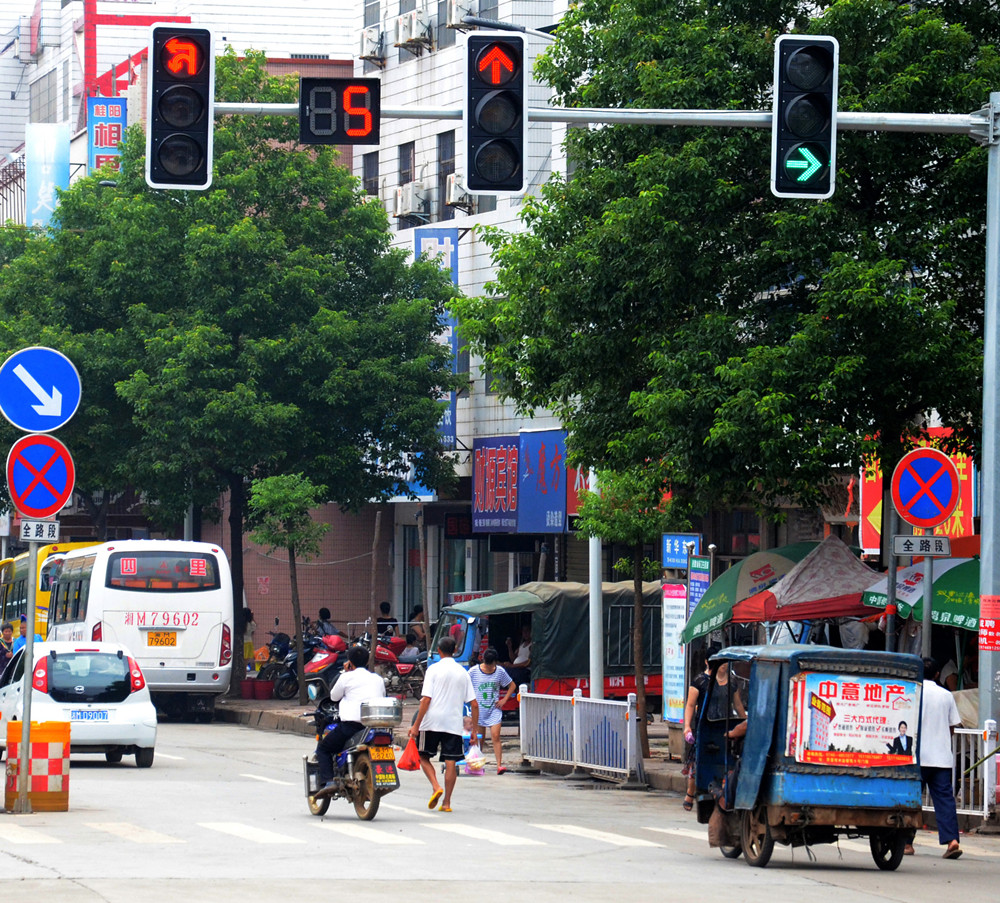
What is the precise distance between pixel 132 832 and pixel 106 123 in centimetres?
4010

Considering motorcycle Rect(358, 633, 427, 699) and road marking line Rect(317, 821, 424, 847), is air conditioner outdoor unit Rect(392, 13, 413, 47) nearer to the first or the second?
motorcycle Rect(358, 633, 427, 699)

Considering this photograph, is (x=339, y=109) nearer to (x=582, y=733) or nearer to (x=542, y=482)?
(x=582, y=733)

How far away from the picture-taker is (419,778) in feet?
74.0

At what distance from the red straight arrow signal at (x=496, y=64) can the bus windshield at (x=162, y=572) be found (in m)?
22.1

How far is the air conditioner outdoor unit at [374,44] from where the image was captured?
42.5 meters

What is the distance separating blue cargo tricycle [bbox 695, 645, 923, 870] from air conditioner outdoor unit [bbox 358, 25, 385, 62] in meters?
30.8

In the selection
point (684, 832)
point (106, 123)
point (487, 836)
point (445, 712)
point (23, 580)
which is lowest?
point (684, 832)

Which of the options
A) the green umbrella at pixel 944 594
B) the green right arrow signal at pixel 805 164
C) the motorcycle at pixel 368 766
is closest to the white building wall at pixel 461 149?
the green umbrella at pixel 944 594

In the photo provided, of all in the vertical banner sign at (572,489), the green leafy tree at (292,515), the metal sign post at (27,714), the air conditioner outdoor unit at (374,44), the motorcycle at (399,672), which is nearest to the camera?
the metal sign post at (27,714)

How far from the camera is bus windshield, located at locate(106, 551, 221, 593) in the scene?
32.6m

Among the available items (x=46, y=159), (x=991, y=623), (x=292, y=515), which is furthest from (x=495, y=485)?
(x=46, y=159)

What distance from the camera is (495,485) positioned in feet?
121

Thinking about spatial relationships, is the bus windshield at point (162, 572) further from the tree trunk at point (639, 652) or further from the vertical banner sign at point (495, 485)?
the tree trunk at point (639, 652)

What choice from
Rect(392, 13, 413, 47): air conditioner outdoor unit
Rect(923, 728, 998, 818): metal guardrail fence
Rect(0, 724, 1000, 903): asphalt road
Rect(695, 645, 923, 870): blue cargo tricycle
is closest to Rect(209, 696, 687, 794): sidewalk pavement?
Rect(0, 724, 1000, 903): asphalt road
